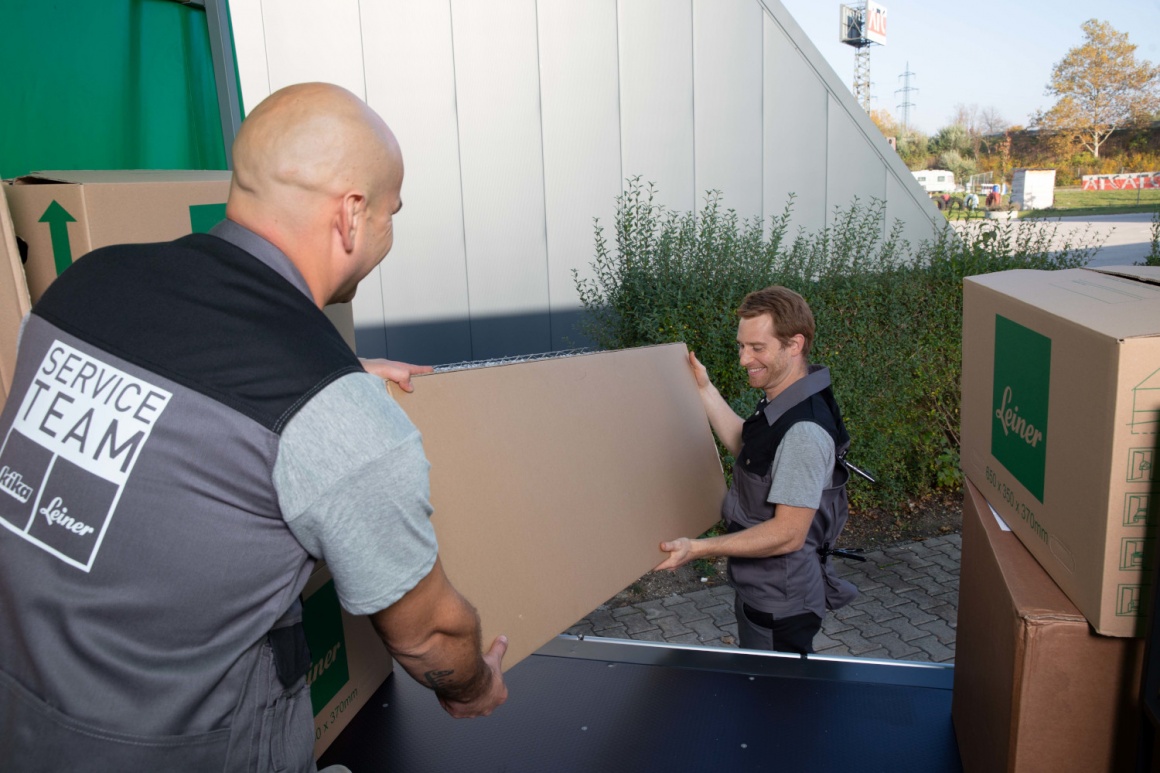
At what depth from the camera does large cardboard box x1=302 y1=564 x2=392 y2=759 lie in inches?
58.2

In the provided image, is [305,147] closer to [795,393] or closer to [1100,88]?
[795,393]

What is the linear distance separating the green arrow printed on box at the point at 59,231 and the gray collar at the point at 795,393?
1633 millimetres

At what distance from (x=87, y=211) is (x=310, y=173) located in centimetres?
53

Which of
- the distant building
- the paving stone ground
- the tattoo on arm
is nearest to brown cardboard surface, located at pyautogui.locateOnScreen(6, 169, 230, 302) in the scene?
the tattoo on arm

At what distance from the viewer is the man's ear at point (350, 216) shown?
1.06 meters

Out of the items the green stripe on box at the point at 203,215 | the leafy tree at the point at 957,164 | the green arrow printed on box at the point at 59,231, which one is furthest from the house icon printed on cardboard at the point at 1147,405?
the leafy tree at the point at 957,164

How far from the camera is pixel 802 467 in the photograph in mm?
2051

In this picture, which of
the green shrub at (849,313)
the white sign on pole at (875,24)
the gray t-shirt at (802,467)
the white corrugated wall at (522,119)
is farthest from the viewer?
the white sign on pole at (875,24)

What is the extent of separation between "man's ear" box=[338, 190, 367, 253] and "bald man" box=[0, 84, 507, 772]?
11 centimetres

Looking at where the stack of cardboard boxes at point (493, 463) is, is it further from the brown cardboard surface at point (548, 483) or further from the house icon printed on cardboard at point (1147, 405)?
the house icon printed on cardboard at point (1147, 405)

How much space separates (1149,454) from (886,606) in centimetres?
354

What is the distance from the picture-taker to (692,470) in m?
2.05

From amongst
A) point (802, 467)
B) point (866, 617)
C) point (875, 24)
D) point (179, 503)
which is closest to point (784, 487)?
point (802, 467)

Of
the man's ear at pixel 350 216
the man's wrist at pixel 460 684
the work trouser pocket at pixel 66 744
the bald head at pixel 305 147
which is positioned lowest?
the man's wrist at pixel 460 684
